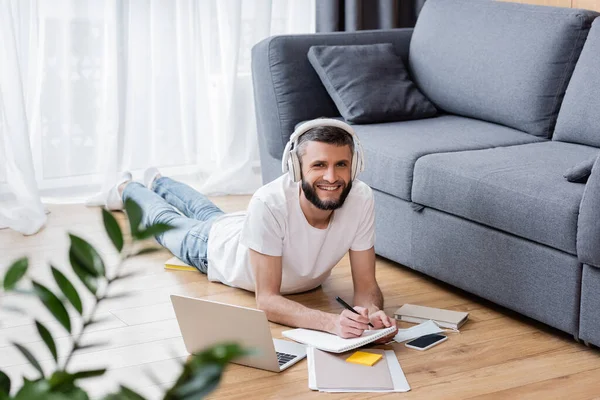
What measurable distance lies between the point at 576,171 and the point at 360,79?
131 centimetres

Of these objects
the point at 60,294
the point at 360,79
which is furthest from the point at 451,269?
the point at 60,294

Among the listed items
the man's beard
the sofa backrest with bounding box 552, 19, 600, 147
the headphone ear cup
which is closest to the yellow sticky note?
the man's beard

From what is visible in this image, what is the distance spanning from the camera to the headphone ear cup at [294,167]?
8.70 ft

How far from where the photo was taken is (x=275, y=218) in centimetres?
271

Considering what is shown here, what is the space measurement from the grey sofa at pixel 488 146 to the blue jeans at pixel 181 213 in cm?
46

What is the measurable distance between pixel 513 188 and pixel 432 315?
48cm

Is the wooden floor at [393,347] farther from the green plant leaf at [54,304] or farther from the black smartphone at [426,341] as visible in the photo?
the green plant leaf at [54,304]

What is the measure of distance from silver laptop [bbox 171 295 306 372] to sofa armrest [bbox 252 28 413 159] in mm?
1397

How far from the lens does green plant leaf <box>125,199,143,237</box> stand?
465 millimetres

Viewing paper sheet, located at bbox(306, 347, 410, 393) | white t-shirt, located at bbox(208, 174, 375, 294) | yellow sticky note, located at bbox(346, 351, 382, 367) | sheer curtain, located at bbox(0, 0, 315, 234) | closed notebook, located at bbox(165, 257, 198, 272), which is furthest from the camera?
sheer curtain, located at bbox(0, 0, 315, 234)

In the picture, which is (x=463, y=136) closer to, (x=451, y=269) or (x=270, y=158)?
(x=451, y=269)

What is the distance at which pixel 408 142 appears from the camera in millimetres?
3297

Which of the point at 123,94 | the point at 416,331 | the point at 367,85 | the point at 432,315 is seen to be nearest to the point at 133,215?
the point at 416,331

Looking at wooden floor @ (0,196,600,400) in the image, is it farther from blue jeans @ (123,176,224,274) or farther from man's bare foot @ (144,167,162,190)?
man's bare foot @ (144,167,162,190)
